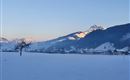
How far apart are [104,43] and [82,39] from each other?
2280 centimetres

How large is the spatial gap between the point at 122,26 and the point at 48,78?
135997 mm

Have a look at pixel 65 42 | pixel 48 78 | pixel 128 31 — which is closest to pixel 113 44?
pixel 128 31

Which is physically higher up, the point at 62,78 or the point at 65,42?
the point at 65,42

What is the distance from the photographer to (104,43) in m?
132

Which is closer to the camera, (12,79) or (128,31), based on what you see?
(12,79)

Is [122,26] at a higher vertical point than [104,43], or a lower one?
higher

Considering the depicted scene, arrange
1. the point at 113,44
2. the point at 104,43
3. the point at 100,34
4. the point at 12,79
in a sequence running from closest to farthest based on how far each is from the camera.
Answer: the point at 12,79 < the point at 113,44 < the point at 104,43 < the point at 100,34

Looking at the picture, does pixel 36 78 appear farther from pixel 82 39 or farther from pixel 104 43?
pixel 82 39

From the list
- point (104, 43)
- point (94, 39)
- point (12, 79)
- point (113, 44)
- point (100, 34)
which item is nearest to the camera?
point (12, 79)

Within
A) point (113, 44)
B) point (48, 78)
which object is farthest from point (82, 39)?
point (48, 78)

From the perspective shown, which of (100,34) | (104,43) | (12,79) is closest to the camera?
(12,79)

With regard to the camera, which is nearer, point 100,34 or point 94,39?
point 94,39

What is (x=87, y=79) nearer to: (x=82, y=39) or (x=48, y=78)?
(x=48, y=78)

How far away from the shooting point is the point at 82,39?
152625mm
